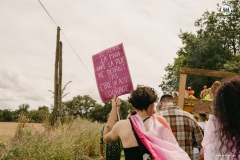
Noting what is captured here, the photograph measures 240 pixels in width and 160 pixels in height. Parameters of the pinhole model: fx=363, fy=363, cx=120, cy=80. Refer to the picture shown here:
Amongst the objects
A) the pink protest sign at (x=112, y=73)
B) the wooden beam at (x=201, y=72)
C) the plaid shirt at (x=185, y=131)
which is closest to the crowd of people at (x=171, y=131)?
the plaid shirt at (x=185, y=131)

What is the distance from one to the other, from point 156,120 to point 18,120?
7.91 metres

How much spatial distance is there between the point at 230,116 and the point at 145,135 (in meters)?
1.25

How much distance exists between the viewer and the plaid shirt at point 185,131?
531 centimetres

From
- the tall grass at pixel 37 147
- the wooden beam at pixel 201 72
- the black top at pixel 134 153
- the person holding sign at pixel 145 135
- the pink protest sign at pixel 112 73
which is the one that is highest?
the wooden beam at pixel 201 72

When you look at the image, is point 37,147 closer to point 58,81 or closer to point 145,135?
point 145,135

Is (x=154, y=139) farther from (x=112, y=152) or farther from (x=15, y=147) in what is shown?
(x=15, y=147)

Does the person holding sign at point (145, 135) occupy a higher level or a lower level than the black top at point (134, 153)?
higher

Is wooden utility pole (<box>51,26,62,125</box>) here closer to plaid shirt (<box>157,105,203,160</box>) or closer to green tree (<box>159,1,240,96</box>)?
plaid shirt (<box>157,105,203,160</box>)

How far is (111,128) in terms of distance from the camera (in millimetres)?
4211

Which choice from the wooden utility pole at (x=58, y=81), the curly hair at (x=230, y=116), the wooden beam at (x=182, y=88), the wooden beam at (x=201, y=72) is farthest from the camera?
the wooden utility pole at (x=58, y=81)

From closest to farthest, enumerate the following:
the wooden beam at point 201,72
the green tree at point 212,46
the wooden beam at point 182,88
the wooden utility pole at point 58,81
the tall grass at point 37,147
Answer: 1. the tall grass at point 37,147
2. the wooden beam at point 182,88
3. the wooden beam at point 201,72
4. the wooden utility pole at point 58,81
5. the green tree at point 212,46

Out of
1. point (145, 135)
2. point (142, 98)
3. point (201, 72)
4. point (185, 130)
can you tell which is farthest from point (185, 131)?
point (201, 72)

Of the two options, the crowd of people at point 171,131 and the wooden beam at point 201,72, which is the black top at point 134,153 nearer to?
the crowd of people at point 171,131

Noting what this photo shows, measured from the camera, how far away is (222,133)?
258cm
